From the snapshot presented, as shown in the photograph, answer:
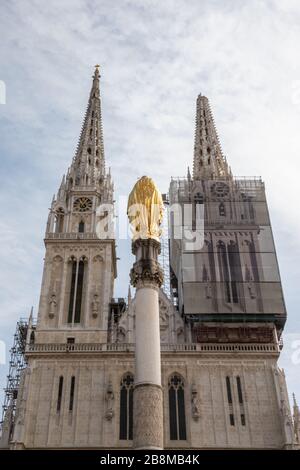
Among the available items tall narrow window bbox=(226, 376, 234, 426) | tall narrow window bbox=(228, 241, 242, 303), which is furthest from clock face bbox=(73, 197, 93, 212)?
tall narrow window bbox=(226, 376, 234, 426)

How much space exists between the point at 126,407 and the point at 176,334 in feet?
19.0

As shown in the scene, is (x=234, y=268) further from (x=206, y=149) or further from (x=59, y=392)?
(x=206, y=149)

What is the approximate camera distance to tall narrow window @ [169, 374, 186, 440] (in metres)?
29.0

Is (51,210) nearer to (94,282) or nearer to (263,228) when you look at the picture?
(94,282)

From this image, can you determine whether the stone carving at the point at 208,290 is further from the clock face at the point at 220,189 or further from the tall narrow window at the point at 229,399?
the clock face at the point at 220,189

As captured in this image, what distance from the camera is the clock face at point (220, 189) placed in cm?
4106

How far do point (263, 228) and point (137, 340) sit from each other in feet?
62.5

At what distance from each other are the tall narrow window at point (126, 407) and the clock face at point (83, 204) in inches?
553

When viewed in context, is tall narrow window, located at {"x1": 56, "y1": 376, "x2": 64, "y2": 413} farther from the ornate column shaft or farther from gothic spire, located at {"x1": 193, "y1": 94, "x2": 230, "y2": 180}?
gothic spire, located at {"x1": 193, "y1": 94, "x2": 230, "y2": 180}

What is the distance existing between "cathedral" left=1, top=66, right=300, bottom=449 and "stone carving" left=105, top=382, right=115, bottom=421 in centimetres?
6

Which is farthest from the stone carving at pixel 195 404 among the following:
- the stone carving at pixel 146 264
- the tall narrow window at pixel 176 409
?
the stone carving at pixel 146 264

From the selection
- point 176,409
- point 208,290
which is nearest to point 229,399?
point 176,409

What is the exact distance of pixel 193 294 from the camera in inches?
1345
